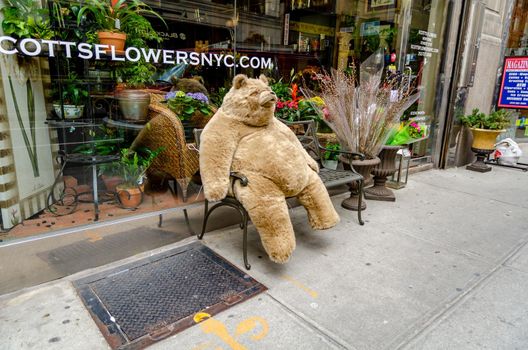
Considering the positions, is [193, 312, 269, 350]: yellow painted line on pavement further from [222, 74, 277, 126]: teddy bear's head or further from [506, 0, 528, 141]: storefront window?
[506, 0, 528, 141]: storefront window

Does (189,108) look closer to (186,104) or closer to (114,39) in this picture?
(186,104)

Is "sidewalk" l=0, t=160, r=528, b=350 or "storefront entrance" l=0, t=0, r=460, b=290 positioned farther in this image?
"storefront entrance" l=0, t=0, r=460, b=290

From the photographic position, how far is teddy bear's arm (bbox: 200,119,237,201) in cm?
275

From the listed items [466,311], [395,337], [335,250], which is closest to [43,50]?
[335,250]

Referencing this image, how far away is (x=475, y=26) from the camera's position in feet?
19.9

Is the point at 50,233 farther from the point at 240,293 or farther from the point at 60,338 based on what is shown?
the point at 240,293

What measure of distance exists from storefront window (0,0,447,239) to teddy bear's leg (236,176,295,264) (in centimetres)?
108

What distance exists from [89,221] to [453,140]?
6028mm

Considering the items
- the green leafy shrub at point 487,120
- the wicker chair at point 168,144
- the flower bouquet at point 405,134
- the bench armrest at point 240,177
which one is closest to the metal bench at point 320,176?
the bench armrest at point 240,177

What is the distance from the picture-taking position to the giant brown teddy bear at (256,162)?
8.80ft

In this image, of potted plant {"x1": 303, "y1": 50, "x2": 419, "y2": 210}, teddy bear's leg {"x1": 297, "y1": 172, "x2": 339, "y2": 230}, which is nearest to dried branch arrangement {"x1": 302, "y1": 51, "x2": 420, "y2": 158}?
potted plant {"x1": 303, "y1": 50, "x2": 419, "y2": 210}

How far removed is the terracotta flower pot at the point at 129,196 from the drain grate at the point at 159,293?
0.67m

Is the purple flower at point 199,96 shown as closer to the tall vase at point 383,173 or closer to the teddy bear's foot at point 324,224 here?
the teddy bear's foot at point 324,224

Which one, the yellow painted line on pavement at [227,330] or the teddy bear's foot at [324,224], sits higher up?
the teddy bear's foot at [324,224]
